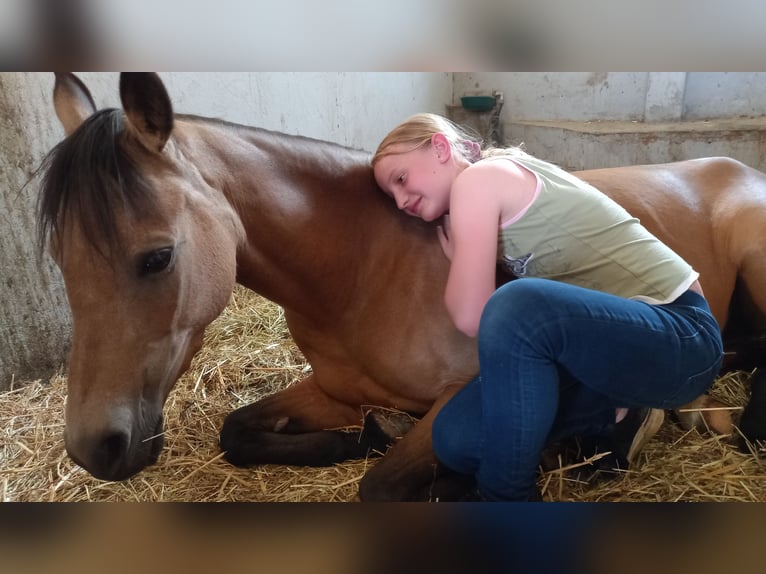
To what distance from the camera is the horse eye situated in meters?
0.94

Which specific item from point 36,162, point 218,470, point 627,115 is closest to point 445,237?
point 218,470

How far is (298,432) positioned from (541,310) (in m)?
0.84

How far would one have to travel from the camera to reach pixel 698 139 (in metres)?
2.22

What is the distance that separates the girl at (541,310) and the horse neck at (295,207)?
139 millimetres

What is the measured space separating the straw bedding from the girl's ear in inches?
26.9

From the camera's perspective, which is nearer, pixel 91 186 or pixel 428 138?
pixel 91 186

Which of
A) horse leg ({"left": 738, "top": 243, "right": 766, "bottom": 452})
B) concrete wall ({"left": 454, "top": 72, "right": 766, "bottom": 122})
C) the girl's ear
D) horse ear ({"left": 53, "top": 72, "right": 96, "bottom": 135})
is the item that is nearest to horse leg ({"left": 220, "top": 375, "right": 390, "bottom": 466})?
the girl's ear

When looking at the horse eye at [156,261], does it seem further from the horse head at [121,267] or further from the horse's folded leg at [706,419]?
Answer: the horse's folded leg at [706,419]

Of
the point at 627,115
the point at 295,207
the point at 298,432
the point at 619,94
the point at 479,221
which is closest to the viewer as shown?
the point at 479,221

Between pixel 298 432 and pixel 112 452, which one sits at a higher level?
pixel 112 452

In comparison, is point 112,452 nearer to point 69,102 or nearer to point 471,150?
point 69,102

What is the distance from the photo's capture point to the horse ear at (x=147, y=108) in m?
0.89

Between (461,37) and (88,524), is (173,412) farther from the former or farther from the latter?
(461,37)

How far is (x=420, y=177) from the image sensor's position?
116 cm
